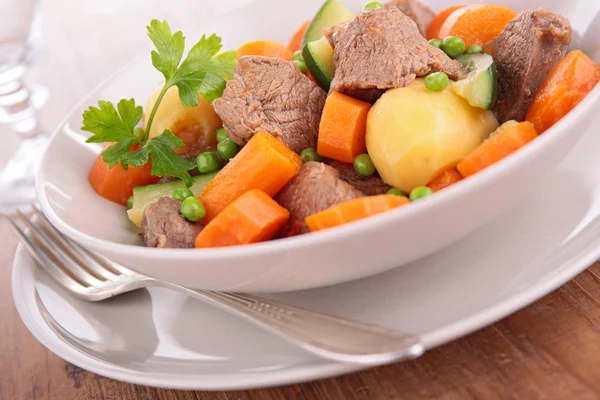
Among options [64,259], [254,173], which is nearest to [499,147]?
[254,173]

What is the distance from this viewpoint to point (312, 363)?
1.72 meters

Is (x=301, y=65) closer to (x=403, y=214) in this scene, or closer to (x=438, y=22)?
(x=438, y=22)

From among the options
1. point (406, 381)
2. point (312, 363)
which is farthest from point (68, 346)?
point (406, 381)

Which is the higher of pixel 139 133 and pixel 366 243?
pixel 366 243

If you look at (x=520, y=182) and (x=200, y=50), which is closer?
(x=520, y=182)

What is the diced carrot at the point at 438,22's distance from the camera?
297cm

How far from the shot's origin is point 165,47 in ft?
8.48

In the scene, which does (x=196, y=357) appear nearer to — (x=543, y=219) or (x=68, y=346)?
(x=68, y=346)

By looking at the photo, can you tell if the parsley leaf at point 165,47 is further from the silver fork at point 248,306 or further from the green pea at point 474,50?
the green pea at point 474,50

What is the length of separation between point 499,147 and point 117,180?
1.59 meters

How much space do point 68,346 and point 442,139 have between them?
147 cm

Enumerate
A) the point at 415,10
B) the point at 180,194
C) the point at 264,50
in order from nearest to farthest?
the point at 180,194 < the point at 415,10 < the point at 264,50

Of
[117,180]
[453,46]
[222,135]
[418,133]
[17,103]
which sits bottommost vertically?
[17,103]

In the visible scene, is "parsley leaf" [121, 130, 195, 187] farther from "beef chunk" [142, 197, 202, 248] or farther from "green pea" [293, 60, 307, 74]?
"green pea" [293, 60, 307, 74]
